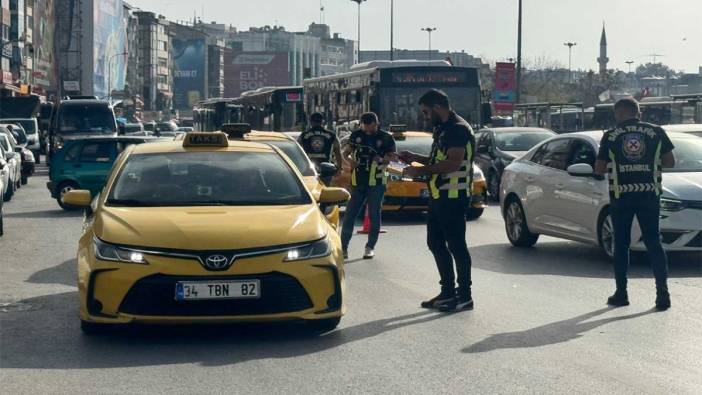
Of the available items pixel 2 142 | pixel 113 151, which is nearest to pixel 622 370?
pixel 113 151

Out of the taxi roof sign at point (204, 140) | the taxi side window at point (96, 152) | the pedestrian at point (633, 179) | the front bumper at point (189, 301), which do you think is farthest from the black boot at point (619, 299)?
the taxi side window at point (96, 152)

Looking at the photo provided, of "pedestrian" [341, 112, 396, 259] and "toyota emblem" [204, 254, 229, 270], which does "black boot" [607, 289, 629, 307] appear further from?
"pedestrian" [341, 112, 396, 259]

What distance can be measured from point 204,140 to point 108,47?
12268 cm

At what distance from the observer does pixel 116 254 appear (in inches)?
336

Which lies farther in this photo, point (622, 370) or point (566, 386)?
point (622, 370)

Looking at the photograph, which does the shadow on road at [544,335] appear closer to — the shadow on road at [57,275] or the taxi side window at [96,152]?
the shadow on road at [57,275]

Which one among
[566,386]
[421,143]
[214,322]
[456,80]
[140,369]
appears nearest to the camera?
[566,386]

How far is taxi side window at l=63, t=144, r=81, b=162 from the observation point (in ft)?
80.2

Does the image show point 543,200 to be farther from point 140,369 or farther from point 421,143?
point 140,369

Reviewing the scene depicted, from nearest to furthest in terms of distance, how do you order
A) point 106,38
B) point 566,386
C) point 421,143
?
1. point 566,386
2. point 421,143
3. point 106,38

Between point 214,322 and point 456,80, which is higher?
point 456,80

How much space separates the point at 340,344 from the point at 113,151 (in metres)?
16.5

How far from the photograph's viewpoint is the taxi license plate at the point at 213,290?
A: 8438 millimetres

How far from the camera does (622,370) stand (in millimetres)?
7840
